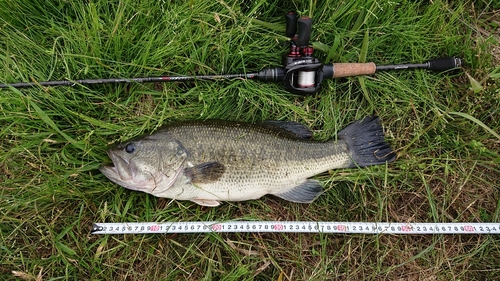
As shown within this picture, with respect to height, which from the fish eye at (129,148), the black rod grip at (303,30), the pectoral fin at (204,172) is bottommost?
the pectoral fin at (204,172)

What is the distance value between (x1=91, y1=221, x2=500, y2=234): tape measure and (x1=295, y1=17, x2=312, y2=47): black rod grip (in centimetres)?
159

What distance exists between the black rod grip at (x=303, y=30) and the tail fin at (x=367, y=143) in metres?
0.91

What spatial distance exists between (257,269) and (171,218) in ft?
2.94

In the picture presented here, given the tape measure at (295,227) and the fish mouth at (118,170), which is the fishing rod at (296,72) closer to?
the fish mouth at (118,170)

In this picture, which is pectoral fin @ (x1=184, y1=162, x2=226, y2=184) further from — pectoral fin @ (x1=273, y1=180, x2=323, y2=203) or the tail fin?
the tail fin

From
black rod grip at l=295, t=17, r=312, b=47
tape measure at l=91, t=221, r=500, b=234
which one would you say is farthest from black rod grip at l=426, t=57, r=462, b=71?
tape measure at l=91, t=221, r=500, b=234

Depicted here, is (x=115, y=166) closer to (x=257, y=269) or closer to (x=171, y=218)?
(x=171, y=218)

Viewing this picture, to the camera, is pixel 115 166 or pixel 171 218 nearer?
pixel 115 166

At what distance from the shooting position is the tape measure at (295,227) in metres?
3.03

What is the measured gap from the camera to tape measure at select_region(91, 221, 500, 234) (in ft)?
9.93

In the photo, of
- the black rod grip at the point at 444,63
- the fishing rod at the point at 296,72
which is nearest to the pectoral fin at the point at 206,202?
the fishing rod at the point at 296,72

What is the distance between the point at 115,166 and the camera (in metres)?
2.88

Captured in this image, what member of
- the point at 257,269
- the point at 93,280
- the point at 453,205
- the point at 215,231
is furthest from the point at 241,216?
the point at 453,205

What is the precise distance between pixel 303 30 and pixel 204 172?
4.70ft
